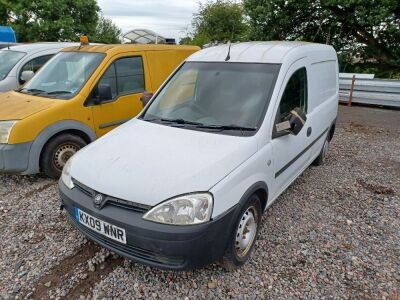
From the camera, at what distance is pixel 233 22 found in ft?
80.7

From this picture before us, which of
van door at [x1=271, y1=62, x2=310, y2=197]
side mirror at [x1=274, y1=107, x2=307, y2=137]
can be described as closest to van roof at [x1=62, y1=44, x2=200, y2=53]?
van door at [x1=271, y1=62, x2=310, y2=197]

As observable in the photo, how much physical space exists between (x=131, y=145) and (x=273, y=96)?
1.38 m

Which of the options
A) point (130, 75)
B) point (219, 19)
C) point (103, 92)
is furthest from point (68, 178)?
point (219, 19)

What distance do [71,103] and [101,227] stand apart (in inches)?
99.8

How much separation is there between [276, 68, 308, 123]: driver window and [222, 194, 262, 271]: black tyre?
33.8 inches

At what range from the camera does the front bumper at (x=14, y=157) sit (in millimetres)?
3943

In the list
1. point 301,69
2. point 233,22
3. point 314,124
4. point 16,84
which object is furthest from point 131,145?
point 233,22

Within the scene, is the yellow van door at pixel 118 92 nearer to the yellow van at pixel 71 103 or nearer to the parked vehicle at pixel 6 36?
the yellow van at pixel 71 103

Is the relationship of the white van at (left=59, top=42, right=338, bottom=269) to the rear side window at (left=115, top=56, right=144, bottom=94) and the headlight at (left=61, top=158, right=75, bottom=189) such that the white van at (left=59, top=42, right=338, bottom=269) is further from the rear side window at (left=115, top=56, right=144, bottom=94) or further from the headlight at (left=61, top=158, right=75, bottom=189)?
the rear side window at (left=115, top=56, right=144, bottom=94)

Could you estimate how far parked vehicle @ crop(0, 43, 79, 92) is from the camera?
6.71 meters

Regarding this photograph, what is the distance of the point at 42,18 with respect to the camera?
21656mm

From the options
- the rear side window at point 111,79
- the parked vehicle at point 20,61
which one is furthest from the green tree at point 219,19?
the rear side window at point 111,79

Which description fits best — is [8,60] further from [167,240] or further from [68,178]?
[167,240]

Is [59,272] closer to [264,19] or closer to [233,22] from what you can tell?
[264,19]
